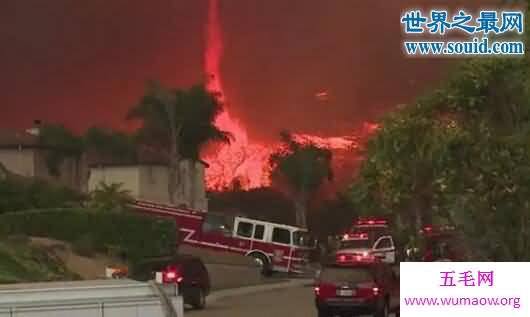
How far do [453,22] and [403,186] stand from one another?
10.1 feet

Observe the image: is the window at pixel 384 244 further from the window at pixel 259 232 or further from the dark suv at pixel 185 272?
the dark suv at pixel 185 272

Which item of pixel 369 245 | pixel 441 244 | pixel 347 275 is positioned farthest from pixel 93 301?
pixel 369 245

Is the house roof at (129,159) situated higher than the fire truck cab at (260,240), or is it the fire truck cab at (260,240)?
the house roof at (129,159)

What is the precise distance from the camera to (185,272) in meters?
31.8

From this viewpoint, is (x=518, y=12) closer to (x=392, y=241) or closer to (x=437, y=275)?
(x=437, y=275)

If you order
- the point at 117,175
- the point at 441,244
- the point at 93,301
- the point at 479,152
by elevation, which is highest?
the point at 117,175

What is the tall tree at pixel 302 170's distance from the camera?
85.1 metres

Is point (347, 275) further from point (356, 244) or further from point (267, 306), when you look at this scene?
point (356, 244)

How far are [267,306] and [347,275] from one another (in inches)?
261

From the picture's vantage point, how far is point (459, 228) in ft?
55.1

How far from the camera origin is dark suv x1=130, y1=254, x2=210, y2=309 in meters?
31.0

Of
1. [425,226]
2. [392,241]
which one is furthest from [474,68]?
[392,241]

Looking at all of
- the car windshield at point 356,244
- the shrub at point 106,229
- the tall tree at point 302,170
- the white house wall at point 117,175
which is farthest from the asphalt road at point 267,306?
the tall tree at point 302,170

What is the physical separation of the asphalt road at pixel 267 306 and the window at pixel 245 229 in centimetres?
805
